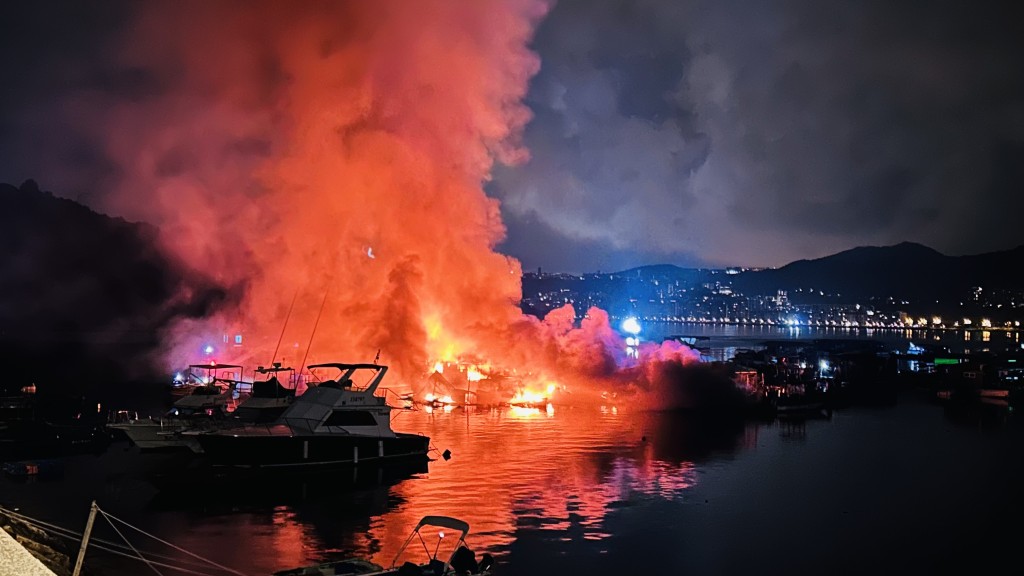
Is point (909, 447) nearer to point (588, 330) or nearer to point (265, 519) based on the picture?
point (588, 330)

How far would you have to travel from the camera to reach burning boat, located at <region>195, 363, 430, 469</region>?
43.3 metres

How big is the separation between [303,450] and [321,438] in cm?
108

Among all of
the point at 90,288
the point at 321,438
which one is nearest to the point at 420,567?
the point at 321,438

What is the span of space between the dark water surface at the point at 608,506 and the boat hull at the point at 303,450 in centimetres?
130

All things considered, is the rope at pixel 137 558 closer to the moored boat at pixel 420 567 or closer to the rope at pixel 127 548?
the rope at pixel 127 548

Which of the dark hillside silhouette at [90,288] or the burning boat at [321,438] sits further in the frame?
the dark hillside silhouette at [90,288]

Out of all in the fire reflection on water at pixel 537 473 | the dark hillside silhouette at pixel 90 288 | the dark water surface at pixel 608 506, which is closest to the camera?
the dark water surface at pixel 608 506

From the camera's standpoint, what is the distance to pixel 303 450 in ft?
146

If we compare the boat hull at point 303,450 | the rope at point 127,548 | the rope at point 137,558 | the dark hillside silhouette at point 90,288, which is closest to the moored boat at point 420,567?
the rope at point 137,558

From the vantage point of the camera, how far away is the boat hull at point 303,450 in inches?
1700

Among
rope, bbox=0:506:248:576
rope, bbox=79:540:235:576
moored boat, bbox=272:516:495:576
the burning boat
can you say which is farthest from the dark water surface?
moored boat, bbox=272:516:495:576

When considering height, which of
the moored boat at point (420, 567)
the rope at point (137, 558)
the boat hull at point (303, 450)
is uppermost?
the boat hull at point (303, 450)

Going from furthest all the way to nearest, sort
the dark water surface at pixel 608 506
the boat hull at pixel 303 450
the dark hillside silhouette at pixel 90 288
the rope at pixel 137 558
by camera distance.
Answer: the dark hillside silhouette at pixel 90 288
the boat hull at pixel 303 450
the dark water surface at pixel 608 506
the rope at pixel 137 558

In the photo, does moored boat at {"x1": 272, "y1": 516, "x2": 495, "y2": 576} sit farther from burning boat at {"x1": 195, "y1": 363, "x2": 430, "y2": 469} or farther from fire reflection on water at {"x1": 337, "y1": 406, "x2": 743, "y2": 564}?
burning boat at {"x1": 195, "y1": 363, "x2": 430, "y2": 469}
